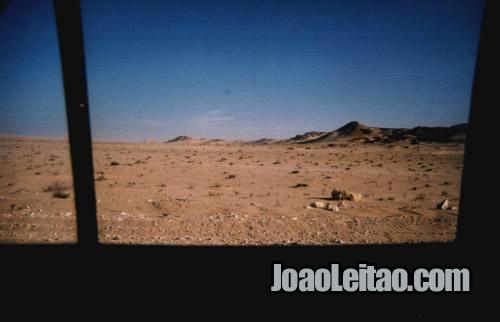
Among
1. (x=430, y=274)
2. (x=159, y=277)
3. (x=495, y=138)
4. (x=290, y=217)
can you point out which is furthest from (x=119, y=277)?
(x=290, y=217)

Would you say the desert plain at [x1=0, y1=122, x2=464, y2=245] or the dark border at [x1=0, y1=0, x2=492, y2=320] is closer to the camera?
the dark border at [x1=0, y1=0, x2=492, y2=320]

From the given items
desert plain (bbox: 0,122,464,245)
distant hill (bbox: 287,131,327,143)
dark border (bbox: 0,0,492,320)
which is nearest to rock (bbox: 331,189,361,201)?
desert plain (bbox: 0,122,464,245)

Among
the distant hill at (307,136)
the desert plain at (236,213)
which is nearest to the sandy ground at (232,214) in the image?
the desert plain at (236,213)

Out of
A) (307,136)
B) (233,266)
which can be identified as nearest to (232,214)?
(233,266)

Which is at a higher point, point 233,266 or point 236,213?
point 233,266

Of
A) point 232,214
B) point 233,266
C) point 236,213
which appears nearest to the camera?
point 233,266

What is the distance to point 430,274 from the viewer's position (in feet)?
10.3

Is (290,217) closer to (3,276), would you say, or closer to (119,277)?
(119,277)

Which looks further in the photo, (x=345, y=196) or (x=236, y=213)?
(x=345, y=196)

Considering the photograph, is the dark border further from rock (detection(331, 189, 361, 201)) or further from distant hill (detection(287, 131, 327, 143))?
distant hill (detection(287, 131, 327, 143))

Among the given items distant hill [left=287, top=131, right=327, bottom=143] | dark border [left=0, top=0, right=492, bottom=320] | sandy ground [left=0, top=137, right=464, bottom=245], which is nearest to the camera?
dark border [left=0, top=0, right=492, bottom=320]

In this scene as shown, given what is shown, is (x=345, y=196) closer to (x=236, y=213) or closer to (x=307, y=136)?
(x=236, y=213)

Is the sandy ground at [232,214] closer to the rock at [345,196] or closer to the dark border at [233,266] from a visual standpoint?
the rock at [345,196]

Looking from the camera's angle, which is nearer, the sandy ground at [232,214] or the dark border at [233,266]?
the dark border at [233,266]
